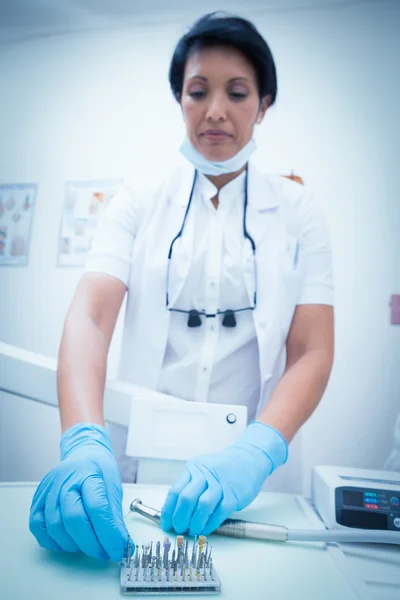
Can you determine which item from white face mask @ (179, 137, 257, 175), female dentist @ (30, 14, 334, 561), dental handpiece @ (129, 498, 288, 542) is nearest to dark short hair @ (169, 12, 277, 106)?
female dentist @ (30, 14, 334, 561)

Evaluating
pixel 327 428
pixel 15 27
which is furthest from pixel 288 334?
pixel 15 27

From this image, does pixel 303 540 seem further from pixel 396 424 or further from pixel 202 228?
pixel 202 228

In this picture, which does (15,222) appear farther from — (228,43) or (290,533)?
(290,533)

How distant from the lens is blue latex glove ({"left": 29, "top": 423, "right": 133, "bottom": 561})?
1.48ft

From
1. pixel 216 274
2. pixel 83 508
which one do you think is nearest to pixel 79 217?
pixel 216 274

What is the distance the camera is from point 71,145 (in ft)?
2.89

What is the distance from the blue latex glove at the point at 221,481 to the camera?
21.2 inches

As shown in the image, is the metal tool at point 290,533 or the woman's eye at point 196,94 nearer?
the metal tool at point 290,533

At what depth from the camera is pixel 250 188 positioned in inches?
40.8

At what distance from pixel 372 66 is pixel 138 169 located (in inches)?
22.6

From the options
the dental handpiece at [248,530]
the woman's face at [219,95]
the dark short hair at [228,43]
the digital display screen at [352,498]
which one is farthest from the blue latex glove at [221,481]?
the dark short hair at [228,43]

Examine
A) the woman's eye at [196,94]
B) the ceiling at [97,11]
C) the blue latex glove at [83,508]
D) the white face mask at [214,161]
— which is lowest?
the blue latex glove at [83,508]

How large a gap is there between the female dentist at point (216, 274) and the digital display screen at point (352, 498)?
0.49ft

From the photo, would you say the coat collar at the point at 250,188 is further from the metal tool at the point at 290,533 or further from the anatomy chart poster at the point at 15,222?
the metal tool at the point at 290,533
